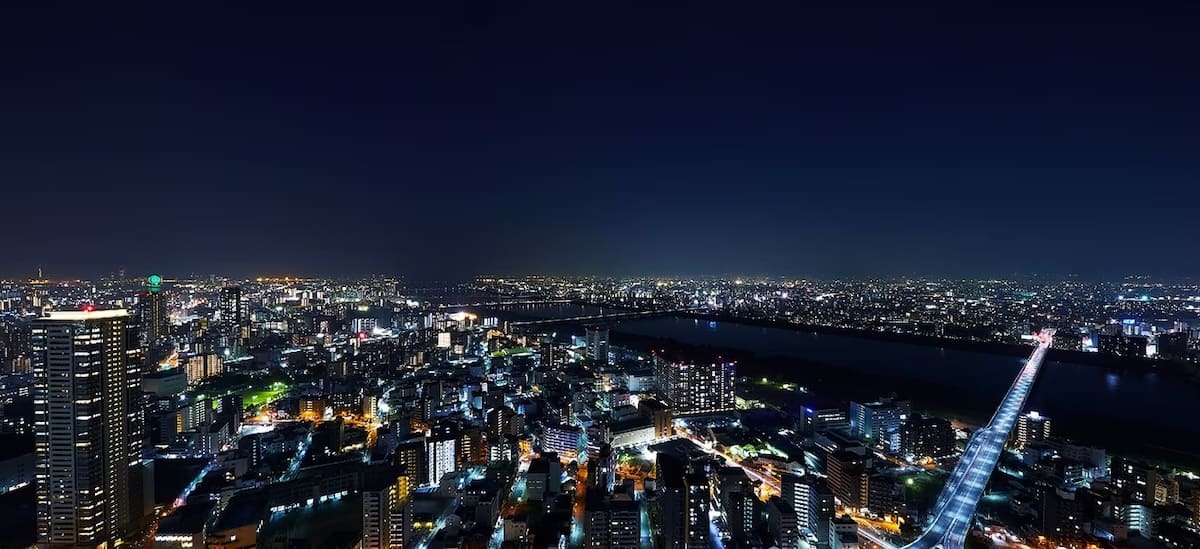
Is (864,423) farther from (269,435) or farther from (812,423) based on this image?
(269,435)

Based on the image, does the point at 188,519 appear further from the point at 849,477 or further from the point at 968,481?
the point at 968,481

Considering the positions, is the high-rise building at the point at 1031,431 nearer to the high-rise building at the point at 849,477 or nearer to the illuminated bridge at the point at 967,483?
the illuminated bridge at the point at 967,483

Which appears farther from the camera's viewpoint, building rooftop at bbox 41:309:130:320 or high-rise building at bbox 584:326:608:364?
high-rise building at bbox 584:326:608:364

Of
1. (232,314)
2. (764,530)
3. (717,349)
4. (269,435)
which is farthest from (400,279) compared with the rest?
(764,530)

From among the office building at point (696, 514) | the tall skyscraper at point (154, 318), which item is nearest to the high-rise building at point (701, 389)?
the office building at point (696, 514)

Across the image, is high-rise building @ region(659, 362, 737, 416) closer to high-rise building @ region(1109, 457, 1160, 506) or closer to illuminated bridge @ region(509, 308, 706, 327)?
high-rise building @ region(1109, 457, 1160, 506)

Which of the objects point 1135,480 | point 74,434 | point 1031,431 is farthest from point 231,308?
point 1135,480

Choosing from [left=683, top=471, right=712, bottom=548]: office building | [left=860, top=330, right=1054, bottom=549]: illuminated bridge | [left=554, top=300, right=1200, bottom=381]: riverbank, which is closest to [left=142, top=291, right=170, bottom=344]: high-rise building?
[left=683, top=471, right=712, bottom=548]: office building
